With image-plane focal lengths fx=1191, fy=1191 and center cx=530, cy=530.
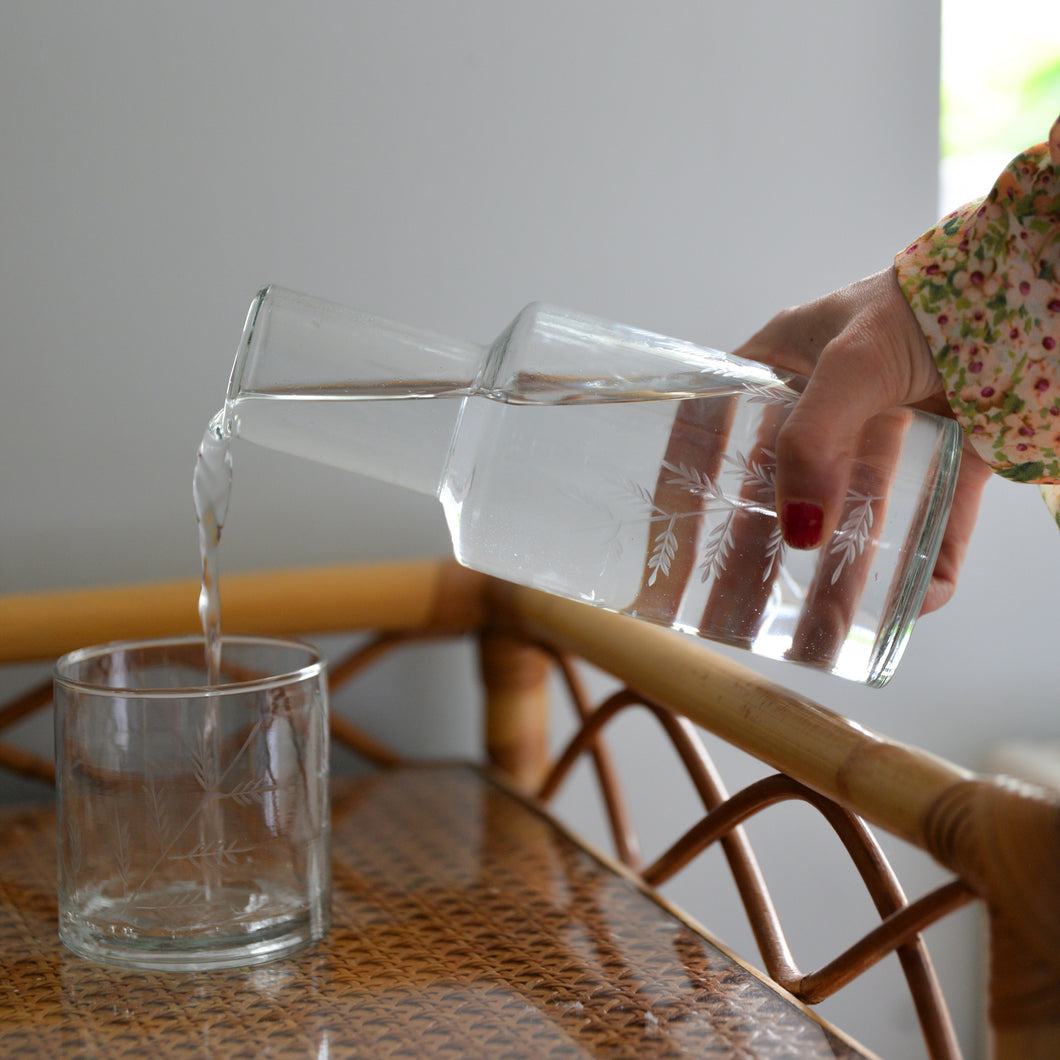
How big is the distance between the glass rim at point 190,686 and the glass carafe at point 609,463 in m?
0.10

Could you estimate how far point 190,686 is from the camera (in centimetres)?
58

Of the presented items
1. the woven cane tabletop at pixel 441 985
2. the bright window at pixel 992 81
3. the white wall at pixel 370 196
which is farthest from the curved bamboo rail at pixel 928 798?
the bright window at pixel 992 81

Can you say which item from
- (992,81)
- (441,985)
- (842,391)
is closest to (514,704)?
(441,985)

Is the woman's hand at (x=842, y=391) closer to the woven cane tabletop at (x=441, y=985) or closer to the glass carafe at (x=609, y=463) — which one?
the glass carafe at (x=609, y=463)

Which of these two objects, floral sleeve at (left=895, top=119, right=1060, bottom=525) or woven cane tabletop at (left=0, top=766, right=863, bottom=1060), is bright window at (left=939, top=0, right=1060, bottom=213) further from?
woven cane tabletop at (left=0, top=766, right=863, bottom=1060)

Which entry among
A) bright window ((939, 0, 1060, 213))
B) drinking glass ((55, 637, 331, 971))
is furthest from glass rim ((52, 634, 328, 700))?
bright window ((939, 0, 1060, 213))

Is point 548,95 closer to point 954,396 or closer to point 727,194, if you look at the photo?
point 727,194

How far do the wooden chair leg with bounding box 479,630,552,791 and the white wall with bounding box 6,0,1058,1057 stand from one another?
0.36 ft

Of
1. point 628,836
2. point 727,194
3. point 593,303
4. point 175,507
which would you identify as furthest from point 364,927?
point 727,194

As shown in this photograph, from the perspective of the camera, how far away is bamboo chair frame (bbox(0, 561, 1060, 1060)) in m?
0.34

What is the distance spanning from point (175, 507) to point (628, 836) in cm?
39

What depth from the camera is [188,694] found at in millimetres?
501

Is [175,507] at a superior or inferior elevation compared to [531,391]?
inferior

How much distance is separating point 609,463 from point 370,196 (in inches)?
16.7
